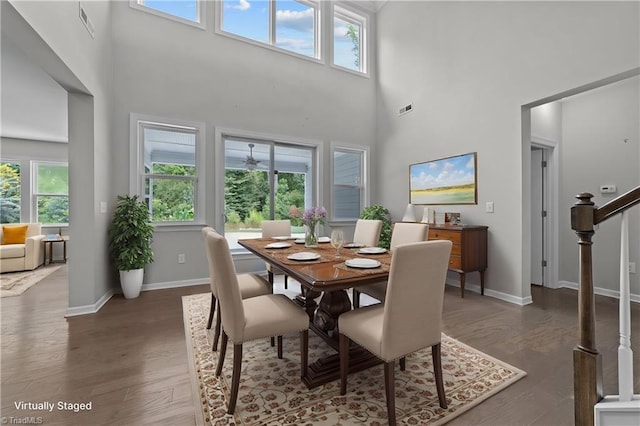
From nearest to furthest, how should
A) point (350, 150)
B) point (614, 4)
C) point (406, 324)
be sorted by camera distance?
point (406, 324)
point (614, 4)
point (350, 150)

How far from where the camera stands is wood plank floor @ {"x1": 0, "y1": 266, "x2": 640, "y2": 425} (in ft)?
4.95

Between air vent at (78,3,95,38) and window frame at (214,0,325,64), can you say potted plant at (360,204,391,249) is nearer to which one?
window frame at (214,0,325,64)

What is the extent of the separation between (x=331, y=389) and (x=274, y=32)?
5243 mm

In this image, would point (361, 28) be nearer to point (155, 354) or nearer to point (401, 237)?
point (401, 237)

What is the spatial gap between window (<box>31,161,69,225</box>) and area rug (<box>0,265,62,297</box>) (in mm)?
1437

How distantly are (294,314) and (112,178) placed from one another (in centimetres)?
331

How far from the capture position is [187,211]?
411 centimetres

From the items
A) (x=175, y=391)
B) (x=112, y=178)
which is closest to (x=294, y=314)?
(x=175, y=391)

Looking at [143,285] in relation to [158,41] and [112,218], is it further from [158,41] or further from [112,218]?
[158,41]

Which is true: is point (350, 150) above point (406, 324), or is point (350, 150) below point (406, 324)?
above

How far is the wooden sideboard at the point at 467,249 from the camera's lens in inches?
134

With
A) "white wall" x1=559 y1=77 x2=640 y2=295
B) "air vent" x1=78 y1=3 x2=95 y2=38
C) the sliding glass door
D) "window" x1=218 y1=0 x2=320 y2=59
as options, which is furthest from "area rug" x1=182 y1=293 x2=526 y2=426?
"window" x1=218 y1=0 x2=320 y2=59

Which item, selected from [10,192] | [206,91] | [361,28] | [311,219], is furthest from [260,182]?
[10,192]

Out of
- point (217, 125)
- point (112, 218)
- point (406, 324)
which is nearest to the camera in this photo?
point (406, 324)
